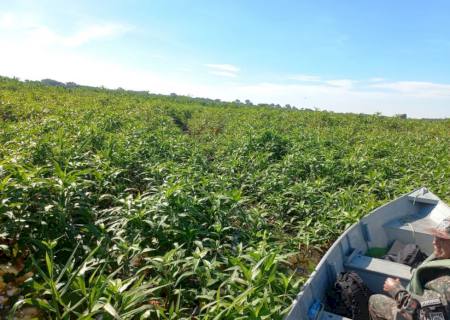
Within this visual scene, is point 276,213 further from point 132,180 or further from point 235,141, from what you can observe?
point 235,141

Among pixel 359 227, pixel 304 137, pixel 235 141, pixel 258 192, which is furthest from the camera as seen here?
pixel 304 137

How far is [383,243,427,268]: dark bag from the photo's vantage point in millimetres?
3244

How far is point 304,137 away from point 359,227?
5.59 meters

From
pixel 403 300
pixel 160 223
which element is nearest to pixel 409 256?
pixel 403 300

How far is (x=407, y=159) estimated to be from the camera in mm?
7012

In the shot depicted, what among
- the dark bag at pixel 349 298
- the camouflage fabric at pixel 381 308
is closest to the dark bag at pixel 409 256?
the dark bag at pixel 349 298

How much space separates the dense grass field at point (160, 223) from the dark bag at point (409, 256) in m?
0.59

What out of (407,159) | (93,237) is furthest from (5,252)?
(407,159)

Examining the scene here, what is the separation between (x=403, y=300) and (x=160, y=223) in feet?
6.19

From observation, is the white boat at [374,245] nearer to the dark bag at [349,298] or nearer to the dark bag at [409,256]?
the dark bag at [349,298]

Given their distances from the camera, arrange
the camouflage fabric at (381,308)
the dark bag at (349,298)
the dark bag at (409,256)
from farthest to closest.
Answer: the dark bag at (409,256), the dark bag at (349,298), the camouflage fabric at (381,308)

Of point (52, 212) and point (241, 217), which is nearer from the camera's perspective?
point (52, 212)

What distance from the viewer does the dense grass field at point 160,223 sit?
2.15 m

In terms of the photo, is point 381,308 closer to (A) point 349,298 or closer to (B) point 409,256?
(A) point 349,298
